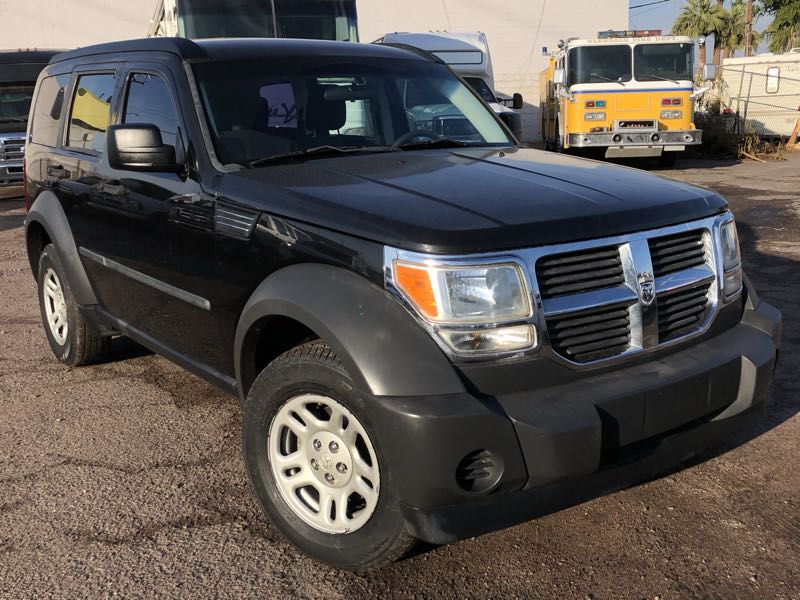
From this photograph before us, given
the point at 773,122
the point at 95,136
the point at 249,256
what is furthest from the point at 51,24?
the point at 249,256

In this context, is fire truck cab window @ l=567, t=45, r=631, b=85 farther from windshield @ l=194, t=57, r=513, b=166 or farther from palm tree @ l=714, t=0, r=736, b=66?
palm tree @ l=714, t=0, r=736, b=66

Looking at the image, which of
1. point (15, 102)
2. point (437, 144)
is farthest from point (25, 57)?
point (437, 144)

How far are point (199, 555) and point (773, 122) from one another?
25001mm

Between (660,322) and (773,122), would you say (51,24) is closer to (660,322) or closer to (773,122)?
(773,122)

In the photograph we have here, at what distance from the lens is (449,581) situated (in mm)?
2879

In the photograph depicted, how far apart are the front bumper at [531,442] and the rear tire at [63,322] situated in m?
3.08

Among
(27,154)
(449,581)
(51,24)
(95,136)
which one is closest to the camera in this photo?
(449,581)

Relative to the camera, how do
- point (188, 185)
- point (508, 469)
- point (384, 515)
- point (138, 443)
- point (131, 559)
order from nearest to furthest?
point (508, 469) → point (384, 515) → point (131, 559) → point (188, 185) → point (138, 443)

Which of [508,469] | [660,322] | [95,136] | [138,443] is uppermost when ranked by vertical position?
[95,136]

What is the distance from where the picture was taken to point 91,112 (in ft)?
15.4

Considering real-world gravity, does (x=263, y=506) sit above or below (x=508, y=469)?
below

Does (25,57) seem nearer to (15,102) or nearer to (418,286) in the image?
(15,102)

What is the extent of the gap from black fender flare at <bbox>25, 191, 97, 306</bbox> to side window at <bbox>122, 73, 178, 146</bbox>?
36.8 inches

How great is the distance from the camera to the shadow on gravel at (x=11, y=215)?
464 inches
